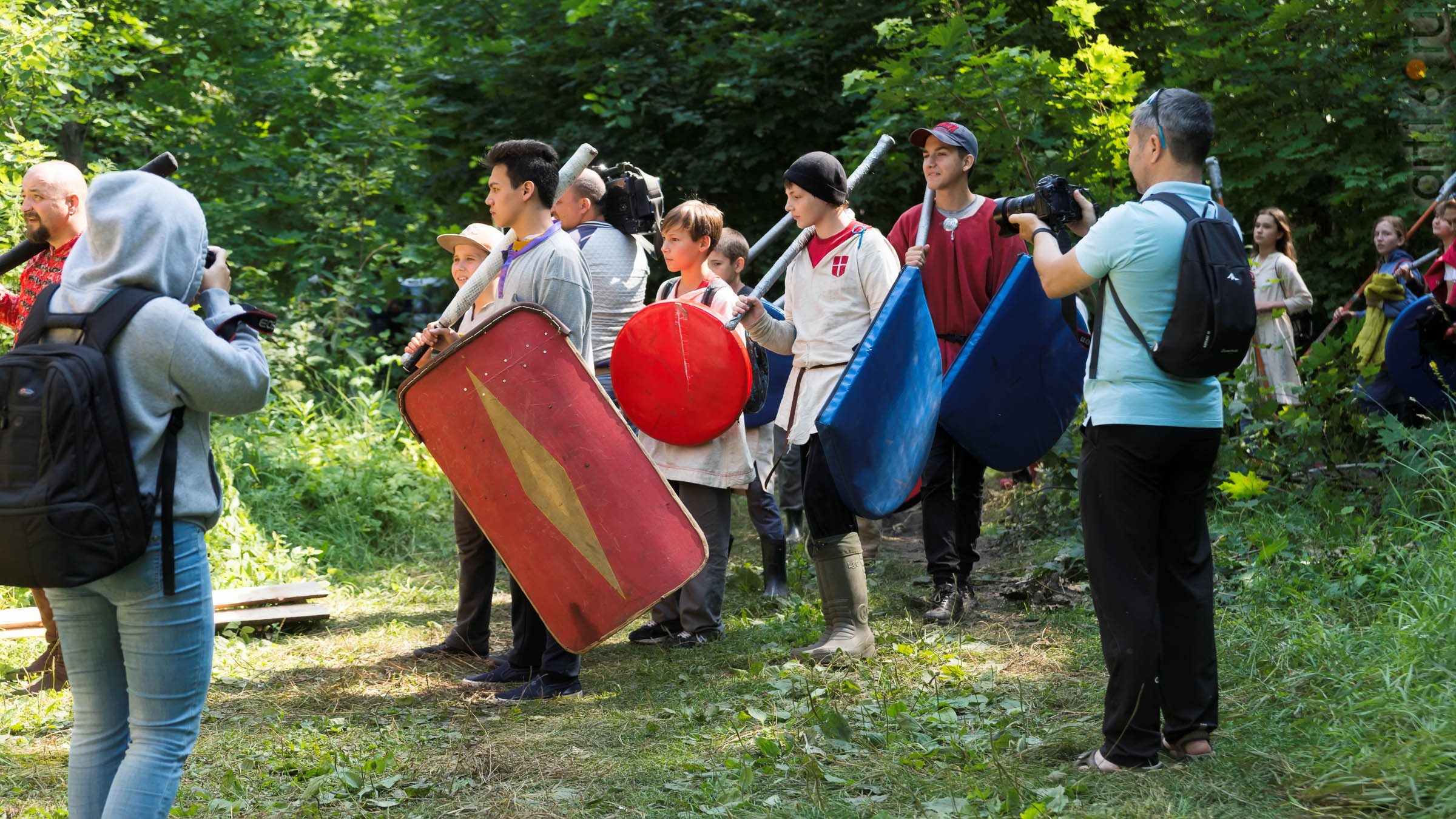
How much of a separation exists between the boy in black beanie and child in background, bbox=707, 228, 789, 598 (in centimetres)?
71

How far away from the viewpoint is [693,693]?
3.99 meters

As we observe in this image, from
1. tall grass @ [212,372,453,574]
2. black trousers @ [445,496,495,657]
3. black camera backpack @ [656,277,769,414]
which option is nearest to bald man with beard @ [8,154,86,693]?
black trousers @ [445,496,495,657]

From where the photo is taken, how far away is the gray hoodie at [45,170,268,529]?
2354 millimetres

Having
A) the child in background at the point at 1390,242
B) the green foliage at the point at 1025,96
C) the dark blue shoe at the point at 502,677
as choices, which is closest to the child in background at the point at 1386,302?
the child in background at the point at 1390,242

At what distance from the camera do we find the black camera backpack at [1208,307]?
2.76 m

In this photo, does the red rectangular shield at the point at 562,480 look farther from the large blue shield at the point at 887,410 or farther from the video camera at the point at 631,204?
the video camera at the point at 631,204

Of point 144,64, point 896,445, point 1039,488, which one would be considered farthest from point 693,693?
point 144,64

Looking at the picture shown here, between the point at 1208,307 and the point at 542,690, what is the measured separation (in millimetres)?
2391

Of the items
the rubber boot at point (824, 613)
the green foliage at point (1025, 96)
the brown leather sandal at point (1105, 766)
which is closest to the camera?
the brown leather sandal at point (1105, 766)

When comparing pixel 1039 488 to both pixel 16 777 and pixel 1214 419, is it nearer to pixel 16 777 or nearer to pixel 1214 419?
pixel 1214 419

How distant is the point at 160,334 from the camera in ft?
7.72

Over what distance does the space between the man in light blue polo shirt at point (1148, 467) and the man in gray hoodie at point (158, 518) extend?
1.88m

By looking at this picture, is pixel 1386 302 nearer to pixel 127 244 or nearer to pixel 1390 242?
pixel 1390 242

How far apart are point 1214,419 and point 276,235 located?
26.8ft
